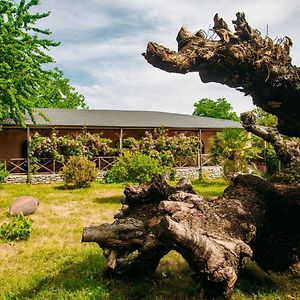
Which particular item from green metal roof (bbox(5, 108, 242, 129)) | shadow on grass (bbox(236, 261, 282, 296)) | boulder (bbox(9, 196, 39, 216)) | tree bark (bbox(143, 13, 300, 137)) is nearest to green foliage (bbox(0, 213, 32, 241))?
boulder (bbox(9, 196, 39, 216))

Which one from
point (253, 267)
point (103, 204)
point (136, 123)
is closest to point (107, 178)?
point (136, 123)

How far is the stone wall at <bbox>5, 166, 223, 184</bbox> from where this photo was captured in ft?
70.2

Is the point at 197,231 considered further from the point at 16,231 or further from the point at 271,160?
the point at 271,160

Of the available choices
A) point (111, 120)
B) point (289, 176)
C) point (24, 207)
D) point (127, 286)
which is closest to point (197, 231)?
point (127, 286)

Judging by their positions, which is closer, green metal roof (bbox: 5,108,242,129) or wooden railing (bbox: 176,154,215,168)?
green metal roof (bbox: 5,108,242,129)

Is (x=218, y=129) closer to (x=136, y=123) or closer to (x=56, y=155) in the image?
(x=136, y=123)

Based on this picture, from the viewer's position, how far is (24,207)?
37.2 ft

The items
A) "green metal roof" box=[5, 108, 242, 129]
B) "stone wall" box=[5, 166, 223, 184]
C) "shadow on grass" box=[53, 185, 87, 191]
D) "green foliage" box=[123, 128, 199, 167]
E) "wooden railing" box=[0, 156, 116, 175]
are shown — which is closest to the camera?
"shadow on grass" box=[53, 185, 87, 191]

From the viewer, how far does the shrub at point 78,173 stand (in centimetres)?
1875

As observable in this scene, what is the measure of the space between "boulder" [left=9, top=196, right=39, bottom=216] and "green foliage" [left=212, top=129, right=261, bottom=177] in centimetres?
1082

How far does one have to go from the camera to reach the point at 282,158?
6.16 metres

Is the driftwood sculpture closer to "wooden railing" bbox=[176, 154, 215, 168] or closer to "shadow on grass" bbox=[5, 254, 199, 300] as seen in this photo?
"shadow on grass" bbox=[5, 254, 199, 300]

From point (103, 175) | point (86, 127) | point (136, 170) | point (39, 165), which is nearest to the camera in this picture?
point (136, 170)

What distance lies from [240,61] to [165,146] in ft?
67.2
